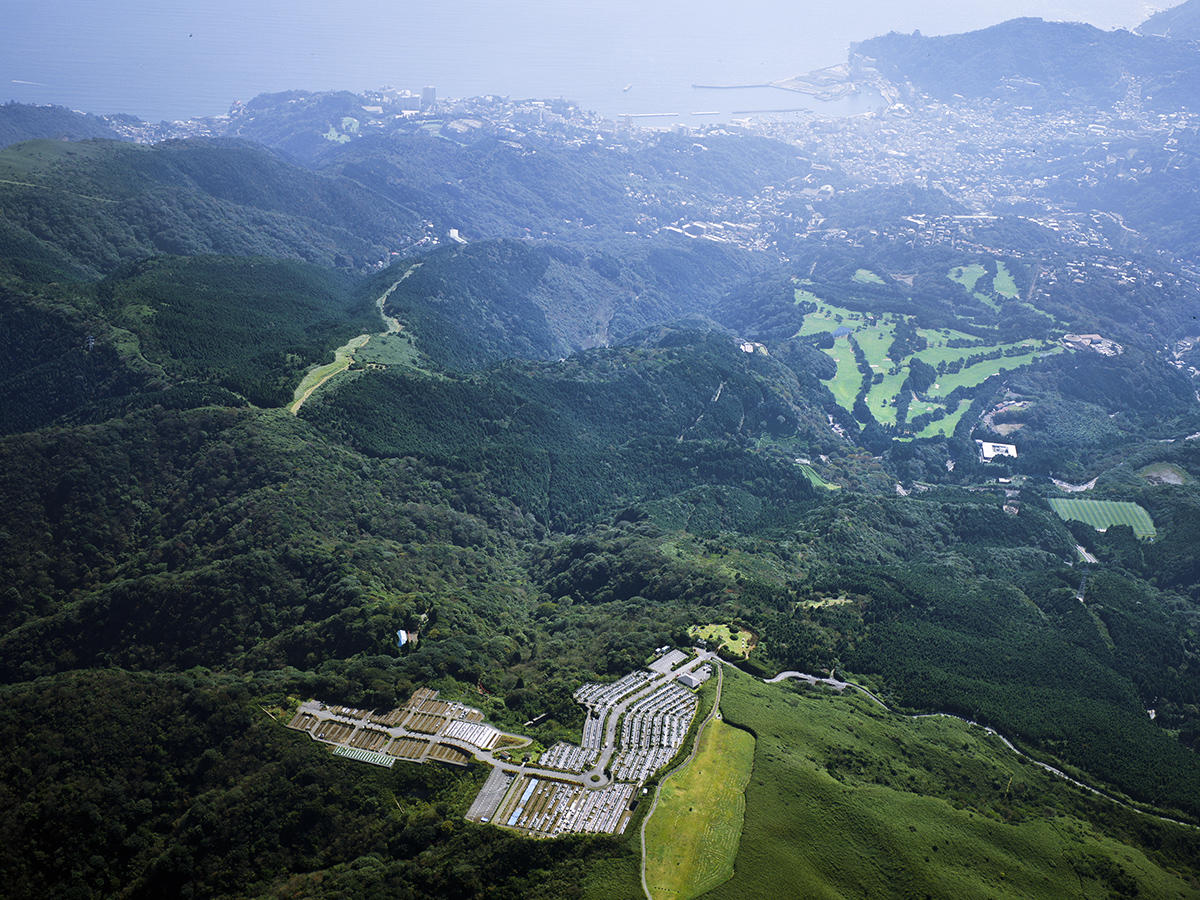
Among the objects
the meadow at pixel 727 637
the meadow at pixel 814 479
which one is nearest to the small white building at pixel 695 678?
the meadow at pixel 727 637

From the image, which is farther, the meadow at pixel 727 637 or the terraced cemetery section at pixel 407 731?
the meadow at pixel 727 637

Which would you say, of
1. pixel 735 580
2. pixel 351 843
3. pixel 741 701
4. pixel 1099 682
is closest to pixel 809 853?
pixel 741 701

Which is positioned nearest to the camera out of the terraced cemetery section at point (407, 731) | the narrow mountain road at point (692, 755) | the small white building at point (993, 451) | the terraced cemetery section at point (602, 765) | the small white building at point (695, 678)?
the narrow mountain road at point (692, 755)

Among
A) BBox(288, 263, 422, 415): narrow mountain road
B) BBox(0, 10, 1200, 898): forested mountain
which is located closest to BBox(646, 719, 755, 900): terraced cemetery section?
BBox(0, 10, 1200, 898): forested mountain

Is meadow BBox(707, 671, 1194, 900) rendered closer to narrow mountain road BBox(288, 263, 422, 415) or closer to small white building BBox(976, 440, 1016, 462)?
narrow mountain road BBox(288, 263, 422, 415)

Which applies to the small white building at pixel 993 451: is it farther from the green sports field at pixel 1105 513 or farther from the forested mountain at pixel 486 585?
the green sports field at pixel 1105 513

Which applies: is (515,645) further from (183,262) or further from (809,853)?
(183,262)
